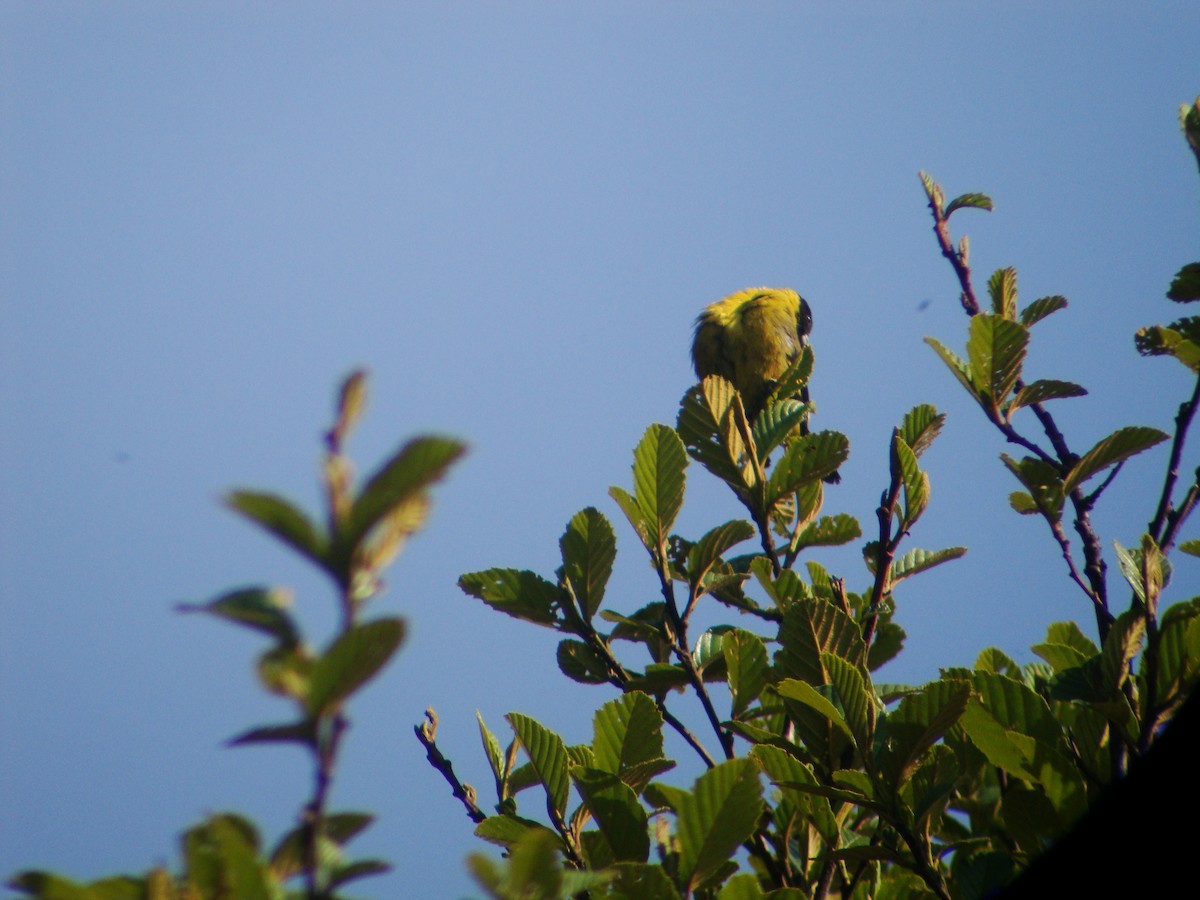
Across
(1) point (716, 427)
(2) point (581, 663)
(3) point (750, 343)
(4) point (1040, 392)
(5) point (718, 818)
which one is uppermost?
(3) point (750, 343)

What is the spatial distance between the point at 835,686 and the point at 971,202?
1.67 m

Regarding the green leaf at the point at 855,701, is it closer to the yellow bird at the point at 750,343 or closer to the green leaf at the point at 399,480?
the green leaf at the point at 399,480

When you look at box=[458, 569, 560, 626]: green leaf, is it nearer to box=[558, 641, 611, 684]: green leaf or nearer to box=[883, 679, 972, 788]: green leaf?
box=[558, 641, 611, 684]: green leaf

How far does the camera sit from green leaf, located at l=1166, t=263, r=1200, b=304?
2264 mm

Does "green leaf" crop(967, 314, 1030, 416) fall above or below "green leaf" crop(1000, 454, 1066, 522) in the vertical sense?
above

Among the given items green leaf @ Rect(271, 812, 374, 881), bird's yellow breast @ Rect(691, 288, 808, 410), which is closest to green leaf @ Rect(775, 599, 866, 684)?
green leaf @ Rect(271, 812, 374, 881)

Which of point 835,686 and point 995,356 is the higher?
point 995,356

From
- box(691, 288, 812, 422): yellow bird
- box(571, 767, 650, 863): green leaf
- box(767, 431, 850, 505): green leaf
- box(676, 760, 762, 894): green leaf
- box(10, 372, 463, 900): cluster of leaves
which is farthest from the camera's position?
box(691, 288, 812, 422): yellow bird

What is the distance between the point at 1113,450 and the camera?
2.39 meters

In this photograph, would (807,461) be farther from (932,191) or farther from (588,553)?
(932,191)

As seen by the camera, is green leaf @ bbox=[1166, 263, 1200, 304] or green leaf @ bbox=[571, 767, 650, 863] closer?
green leaf @ bbox=[571, 767, 650, 863]

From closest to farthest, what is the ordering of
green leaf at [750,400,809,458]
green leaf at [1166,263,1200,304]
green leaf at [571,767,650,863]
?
1. green leaf at [571,767,650,863]
2. green leaf at [1166,263,1200,304]
3. green leaf at [750,400,809,458]

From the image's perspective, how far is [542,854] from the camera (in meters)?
0.89

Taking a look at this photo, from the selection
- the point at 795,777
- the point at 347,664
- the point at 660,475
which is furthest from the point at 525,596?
the point at 347,664
